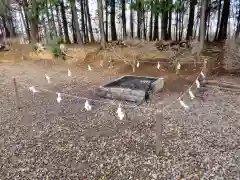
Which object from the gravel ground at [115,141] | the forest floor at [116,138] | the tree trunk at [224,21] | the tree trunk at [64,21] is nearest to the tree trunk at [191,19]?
the tree trunk at [224,21]

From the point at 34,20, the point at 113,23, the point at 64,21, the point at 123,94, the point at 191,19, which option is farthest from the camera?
the point at 64,21

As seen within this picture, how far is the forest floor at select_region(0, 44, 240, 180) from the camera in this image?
3.17 metres

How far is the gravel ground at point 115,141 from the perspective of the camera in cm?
316

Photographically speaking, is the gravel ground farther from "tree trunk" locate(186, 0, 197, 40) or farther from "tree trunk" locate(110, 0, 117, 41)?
"tree trunk" locate(110, 0, 117, 41)

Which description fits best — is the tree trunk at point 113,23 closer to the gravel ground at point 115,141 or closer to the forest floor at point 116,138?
the forest floor at point 116,138

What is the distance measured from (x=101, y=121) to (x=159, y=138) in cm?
154

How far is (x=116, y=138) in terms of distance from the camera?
398cm

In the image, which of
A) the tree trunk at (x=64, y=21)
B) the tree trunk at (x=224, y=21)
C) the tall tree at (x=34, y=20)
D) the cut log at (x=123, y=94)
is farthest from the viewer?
the tree trunk at (x=64, y=21)

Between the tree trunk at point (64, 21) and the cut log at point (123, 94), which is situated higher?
the tree trunk at point (64, 21)

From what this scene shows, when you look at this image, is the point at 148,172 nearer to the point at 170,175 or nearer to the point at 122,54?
the point at 170,175

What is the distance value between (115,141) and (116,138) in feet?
0.34

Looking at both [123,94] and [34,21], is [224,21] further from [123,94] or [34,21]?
[34,21]

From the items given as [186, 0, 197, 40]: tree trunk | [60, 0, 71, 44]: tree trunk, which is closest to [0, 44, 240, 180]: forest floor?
[186, 0, 197, 40]: tree trunk

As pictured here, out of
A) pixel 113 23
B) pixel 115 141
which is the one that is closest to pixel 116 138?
pixel 115 141
